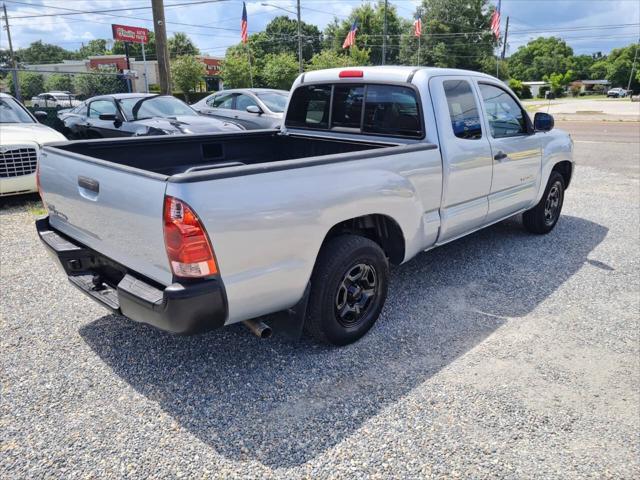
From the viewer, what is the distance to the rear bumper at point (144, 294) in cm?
254


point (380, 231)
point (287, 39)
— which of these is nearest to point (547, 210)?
point (380, 231)

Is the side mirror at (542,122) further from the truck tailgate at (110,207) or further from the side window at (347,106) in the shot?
the truck tailgate at (110,207)

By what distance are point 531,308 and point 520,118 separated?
220cm

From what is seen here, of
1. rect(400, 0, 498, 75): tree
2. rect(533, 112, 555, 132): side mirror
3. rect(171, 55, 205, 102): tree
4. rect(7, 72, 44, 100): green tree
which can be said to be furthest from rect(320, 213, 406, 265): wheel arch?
rect(400, 0, 498, 75): tree

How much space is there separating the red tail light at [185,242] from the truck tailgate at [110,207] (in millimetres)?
70

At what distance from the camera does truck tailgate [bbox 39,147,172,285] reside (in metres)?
2.60

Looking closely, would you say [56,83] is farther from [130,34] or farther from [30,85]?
[130,34]

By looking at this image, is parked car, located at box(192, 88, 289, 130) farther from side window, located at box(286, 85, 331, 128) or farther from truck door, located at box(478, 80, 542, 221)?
truck door, located at box(478, 80, 542, 221)

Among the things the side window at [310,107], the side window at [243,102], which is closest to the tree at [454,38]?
the side window at [243,102]

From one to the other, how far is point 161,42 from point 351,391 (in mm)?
12344

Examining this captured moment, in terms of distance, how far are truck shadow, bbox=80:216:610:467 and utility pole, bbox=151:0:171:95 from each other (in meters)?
10.6

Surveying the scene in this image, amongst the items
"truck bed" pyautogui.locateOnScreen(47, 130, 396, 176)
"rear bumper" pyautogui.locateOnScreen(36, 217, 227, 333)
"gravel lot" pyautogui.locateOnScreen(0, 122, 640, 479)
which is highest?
"truck bed" pyautogui.locateOnScreen(47, 130, 396, 176)

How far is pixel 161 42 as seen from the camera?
12.9 meters

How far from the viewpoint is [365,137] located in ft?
14.6
